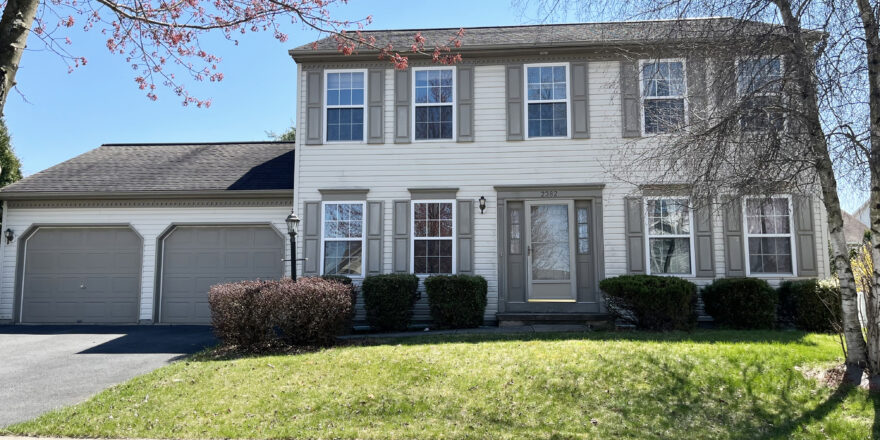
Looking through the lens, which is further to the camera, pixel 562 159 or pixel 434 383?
pixel 562 159

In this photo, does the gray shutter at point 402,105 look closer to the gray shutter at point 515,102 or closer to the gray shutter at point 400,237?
the gray shutter at point 400,237

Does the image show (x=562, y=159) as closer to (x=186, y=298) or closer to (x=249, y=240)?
(x=249, y=240)

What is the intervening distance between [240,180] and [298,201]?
1.98 meters

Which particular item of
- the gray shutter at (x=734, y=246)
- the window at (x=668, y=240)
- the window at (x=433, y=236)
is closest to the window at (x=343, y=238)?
the window at (x=433, y=236)

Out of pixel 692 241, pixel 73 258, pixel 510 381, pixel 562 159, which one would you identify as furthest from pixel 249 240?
pixel 692 241

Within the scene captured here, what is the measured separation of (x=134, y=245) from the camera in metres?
→ 11.8

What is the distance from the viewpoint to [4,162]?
17.0 m

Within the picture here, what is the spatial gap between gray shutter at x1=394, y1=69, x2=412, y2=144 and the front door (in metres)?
2.89

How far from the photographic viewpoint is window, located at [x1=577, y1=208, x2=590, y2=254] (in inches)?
413

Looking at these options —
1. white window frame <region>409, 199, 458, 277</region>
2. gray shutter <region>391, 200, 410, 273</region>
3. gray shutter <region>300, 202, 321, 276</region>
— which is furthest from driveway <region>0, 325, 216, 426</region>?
white window frame <region>409, 199, 458, 277</region>

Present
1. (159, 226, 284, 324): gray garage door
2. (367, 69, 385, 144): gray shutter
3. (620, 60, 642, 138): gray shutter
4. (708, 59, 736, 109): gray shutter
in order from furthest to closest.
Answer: (159, 226, 284, 324): gray garage door → (367, 69, 385, 144): gray shutter → (620, 60, 642, 138): gray shutter → (708, 59, 736, 109): gray shutter

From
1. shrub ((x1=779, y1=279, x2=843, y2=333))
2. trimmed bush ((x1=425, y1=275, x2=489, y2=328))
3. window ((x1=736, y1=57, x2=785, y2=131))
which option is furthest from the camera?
trimmed bush ((x1=425, y1=275, x2=489, y2=328))

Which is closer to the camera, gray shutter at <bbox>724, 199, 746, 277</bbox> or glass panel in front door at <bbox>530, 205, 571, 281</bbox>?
gray shutter at <bbox>724, 199, 746, 277</bbox>

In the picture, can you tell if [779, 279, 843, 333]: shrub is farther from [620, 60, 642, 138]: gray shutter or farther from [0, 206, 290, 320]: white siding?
[0, 206, 290, 320]: white siding
